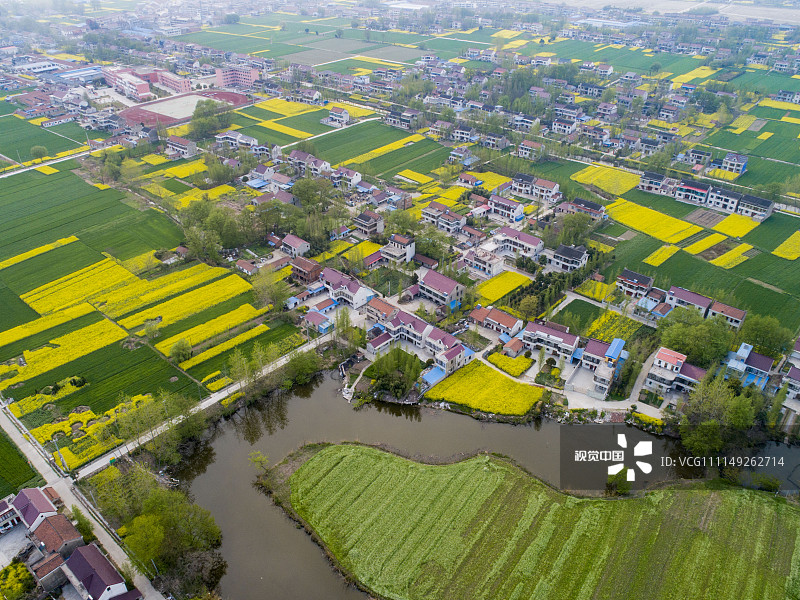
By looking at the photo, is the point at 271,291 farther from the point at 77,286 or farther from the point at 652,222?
the point at 652,222

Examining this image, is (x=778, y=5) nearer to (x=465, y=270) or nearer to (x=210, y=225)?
(x=465, y=270)

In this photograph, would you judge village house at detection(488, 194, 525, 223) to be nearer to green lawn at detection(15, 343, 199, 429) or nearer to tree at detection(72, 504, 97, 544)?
green lawn at detection(15, 343, 199, 429)

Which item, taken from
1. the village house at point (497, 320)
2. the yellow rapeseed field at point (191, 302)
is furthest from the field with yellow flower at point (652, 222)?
the yellow rapeseed field at point (191, 302)

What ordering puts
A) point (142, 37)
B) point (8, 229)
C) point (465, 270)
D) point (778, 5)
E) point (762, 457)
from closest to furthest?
point (762, 457) < point (465, 270) < point (8, 229) < point (142, 37) < point (778, 5)

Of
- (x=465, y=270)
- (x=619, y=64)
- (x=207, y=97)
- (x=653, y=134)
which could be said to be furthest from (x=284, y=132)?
(x=619, y=64)

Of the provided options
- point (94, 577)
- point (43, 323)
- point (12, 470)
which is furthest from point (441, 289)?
point (43, 323)

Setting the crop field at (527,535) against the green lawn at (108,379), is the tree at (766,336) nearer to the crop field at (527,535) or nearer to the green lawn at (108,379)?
the crop field at (527,535)
